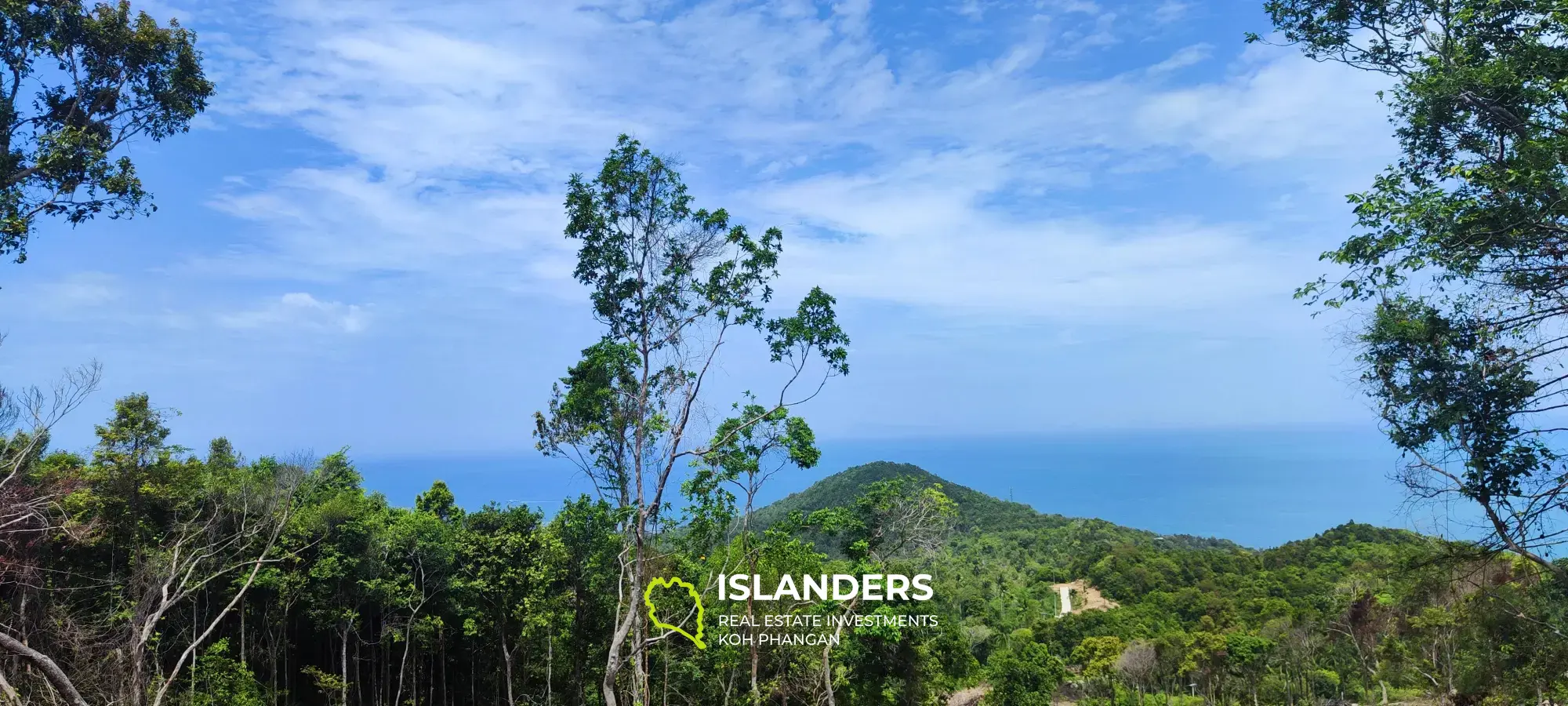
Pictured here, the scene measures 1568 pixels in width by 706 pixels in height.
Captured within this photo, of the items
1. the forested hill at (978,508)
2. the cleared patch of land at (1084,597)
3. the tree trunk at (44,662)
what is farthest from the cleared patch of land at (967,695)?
the tree trunk at (44,662)

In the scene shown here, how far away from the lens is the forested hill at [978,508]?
4462cm

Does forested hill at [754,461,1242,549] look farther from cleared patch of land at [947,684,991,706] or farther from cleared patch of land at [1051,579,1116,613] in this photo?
cleared patch of land at [947,684,991,706]

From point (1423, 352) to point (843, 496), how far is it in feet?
120

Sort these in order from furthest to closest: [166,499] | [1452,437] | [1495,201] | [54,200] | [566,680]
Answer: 1. [566,680]
2. [166,499]
3. [54,200]
4. [1452,437]
5. [1495,201]

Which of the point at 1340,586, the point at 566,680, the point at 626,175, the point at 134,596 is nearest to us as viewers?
the point at 626,175

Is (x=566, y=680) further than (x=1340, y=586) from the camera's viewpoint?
No

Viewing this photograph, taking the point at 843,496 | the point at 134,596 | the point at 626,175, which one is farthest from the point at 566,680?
the point at 843,496

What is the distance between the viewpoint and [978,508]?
5462 cm

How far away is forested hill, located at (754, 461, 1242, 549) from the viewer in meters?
44.6

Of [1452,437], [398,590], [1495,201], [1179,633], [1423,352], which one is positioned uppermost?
[1495,201]

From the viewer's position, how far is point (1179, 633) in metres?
25.8

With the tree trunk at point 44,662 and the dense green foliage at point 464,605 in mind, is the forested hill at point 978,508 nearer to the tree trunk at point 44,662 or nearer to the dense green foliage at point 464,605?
the dense green foliage at point 464,605

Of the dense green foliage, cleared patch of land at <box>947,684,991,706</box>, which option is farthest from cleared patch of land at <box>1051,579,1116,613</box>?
the dense green foliage

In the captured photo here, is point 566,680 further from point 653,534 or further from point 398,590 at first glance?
point 653,534
